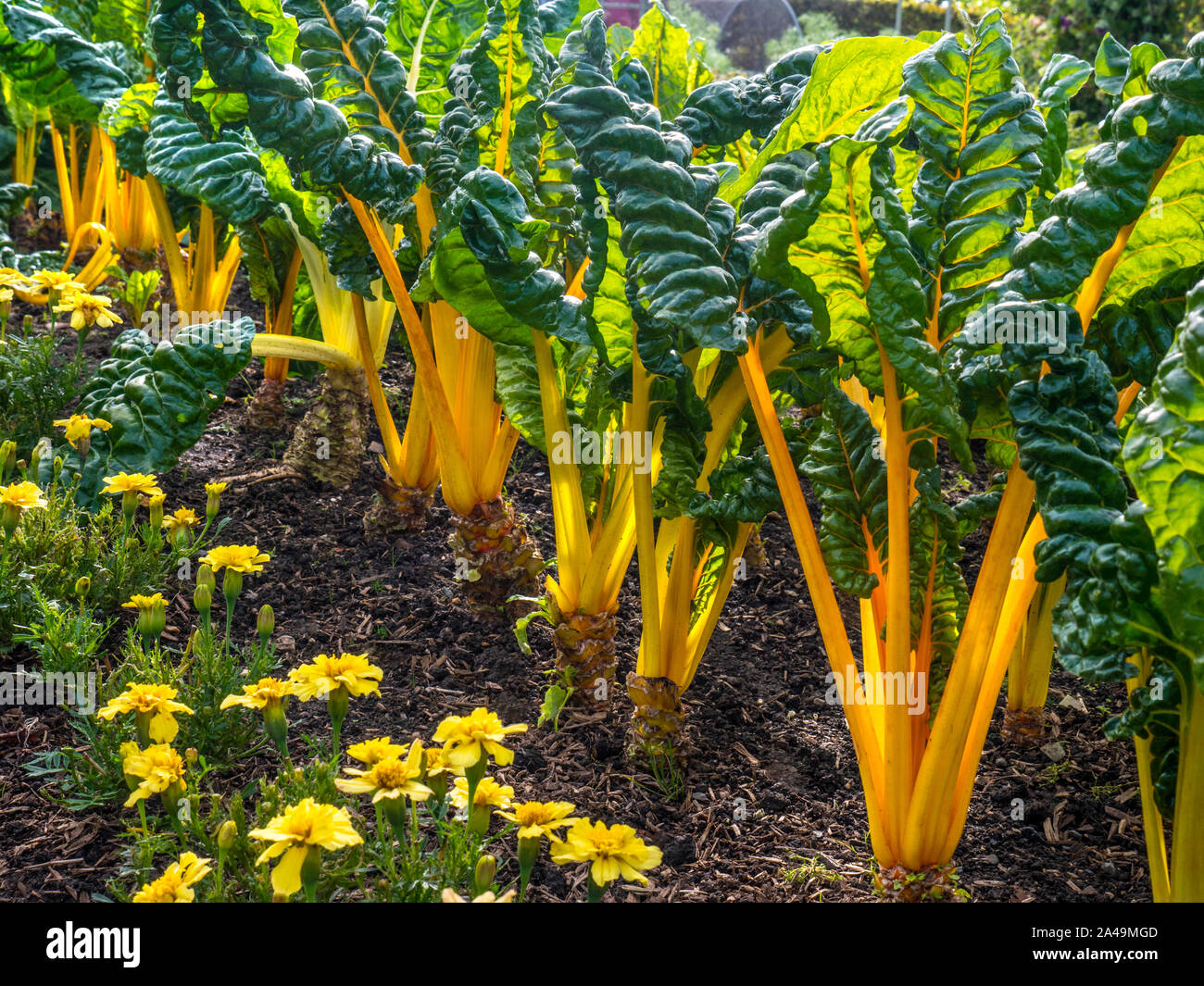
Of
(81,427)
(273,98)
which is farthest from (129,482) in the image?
(273,98)

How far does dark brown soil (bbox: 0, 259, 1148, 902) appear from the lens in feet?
5.69

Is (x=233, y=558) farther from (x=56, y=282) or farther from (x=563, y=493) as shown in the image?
(x=56, y=282)

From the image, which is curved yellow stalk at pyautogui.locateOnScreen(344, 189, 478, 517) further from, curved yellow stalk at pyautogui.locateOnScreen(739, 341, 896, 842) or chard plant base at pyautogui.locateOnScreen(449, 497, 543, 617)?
curved yellow stalk at pyautogui.locateOnScreen(739, 341, 896, 842)

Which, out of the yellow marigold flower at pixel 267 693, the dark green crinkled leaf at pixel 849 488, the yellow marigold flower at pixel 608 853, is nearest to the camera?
Answer: the yellow marigold flower at pixel 608 853

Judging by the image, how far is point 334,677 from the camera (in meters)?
1.46

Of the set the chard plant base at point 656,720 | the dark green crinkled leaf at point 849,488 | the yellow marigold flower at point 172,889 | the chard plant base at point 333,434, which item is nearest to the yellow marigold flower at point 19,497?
the chard plant base at point 333,434

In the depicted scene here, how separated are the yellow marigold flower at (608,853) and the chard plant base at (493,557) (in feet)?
3.49

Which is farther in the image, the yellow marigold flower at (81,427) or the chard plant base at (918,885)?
the yellow marigold flower at (81,427)

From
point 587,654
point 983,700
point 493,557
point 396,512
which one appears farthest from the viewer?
point 396,512

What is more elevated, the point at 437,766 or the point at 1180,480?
the point at 1180,480

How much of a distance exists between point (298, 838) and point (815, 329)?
1.07 metres

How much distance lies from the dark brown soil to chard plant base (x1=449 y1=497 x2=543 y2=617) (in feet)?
0.23

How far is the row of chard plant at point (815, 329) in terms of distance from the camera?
1.44 metres

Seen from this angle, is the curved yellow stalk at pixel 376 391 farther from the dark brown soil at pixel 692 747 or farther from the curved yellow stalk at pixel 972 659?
the curved yellow stalk at pixel 972 659
